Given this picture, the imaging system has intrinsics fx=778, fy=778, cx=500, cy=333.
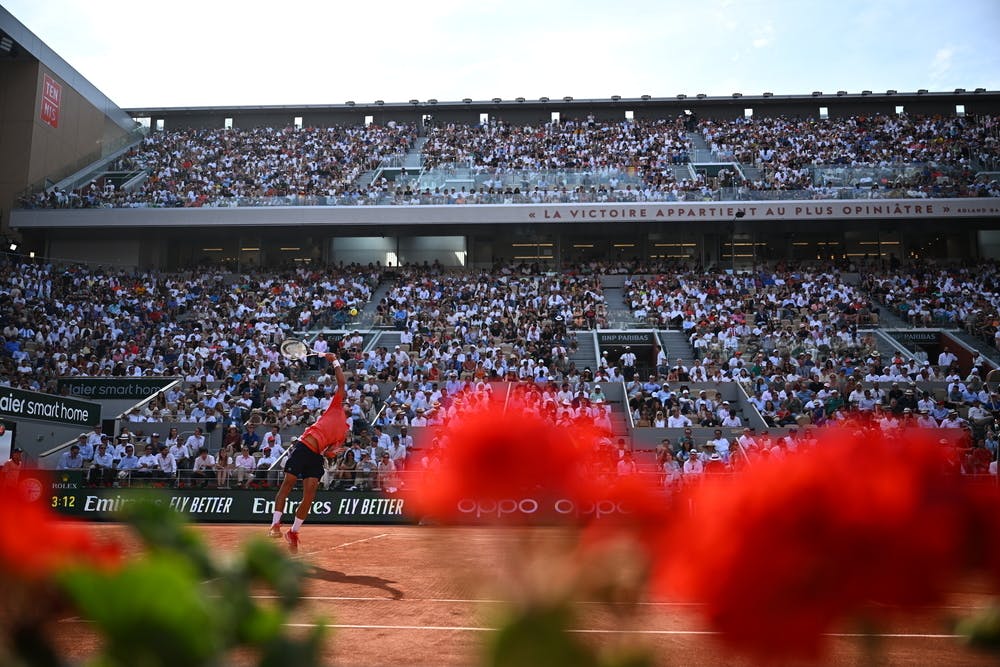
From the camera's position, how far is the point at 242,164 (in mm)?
46875

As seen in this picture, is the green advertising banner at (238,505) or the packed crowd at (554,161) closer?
the green advertising banner at (238,505)

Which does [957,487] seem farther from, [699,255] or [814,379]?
[699,255]

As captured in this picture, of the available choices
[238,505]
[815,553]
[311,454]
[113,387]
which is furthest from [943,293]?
[815,553]

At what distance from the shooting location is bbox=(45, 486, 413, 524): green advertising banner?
18234 mm

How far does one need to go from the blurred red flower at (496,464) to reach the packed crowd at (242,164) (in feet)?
134

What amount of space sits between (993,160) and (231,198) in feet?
127

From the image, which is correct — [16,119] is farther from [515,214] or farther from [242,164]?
[515,214]

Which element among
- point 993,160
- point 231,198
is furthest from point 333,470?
point 993,160

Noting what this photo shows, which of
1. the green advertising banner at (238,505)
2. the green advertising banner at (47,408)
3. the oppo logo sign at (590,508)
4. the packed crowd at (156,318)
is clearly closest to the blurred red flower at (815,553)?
the oppo logo sign at (590,508)

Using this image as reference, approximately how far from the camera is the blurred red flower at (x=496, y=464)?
120 centimetres

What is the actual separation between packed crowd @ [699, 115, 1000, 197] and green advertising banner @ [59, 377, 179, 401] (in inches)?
1132

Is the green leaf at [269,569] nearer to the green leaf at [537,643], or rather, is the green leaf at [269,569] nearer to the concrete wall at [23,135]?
the green leaf at [537,643]

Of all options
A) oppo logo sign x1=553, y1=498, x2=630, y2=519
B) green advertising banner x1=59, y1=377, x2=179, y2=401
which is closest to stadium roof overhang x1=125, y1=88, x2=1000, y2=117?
green advertising banner x1=59, y1=377, x2=179, y2=401

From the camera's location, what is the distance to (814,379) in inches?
910
